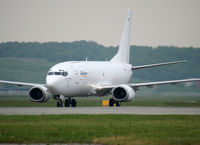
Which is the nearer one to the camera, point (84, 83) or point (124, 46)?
point (84, 83)

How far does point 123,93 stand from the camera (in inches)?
1799

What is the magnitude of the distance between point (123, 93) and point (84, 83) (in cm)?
326

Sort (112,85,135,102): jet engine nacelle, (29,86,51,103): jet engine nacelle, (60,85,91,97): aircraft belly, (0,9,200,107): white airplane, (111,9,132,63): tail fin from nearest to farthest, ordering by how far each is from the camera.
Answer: (29,86,51,103): jet engine nacelle → (0,9,200,107): white airplane → (60,85,91,97): aircraft belly → (112,85,135,102): jet engine nacelle → (111,9,132,63): tail fin

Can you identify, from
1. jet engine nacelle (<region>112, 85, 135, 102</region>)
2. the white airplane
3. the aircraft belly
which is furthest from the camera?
jet engine nacelle (<region>112, 85, 135, 102</region>)

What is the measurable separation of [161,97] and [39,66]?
80149 millimetres

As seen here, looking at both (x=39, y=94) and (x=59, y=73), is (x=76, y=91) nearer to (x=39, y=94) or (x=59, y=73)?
(x=59, y=73)

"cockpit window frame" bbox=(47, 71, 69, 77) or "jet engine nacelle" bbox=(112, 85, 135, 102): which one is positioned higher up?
"cockpit window frame" bbox=(47, 71, 69, 77)

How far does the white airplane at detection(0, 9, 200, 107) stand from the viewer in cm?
4306

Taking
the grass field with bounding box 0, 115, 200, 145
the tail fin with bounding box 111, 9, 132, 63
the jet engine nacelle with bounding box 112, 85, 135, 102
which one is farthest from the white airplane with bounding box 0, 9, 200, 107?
the grass field with bounding box 0, 115, 200, 145

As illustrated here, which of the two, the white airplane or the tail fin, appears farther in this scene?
the tail fin

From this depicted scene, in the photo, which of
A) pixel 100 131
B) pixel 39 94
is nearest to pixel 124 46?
pixel 39 94

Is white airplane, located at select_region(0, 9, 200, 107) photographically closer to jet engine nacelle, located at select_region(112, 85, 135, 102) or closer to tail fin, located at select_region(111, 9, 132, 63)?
jet engine nacelle, located at select_region(112, 85, 135, 102)

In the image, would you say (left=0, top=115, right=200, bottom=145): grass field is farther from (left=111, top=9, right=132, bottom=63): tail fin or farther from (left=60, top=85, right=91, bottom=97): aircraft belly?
(left=111, top=9, right=132, bottom=63): tail fin

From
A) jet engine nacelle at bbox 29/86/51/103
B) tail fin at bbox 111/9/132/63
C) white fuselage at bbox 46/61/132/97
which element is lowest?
jet engine nacelle at bbox 29/86/51/103
